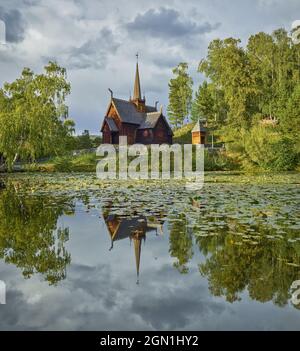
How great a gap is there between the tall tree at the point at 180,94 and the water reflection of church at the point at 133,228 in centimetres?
5358

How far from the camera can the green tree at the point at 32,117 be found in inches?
969

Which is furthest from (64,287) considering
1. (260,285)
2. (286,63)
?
(286,63)

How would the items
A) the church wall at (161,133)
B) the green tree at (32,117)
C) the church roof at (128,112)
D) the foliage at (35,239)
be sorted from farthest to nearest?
the church wall at (161,133) < the church roof at (128,112) < the green tree at (32,117) < the foliage at (35,239)

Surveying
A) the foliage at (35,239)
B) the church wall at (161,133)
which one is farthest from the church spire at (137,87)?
the foliage at (35,239)

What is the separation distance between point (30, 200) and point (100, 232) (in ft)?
18.0

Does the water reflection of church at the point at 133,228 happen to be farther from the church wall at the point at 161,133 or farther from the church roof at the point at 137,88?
the church roof at the point at 137,88

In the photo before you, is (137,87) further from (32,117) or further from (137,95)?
(32,117)

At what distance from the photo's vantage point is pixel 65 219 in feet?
28.1

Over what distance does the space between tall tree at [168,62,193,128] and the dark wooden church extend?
47.0 ft

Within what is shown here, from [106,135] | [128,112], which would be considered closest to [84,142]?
[106,135]

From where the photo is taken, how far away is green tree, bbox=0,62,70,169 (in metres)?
24.6
